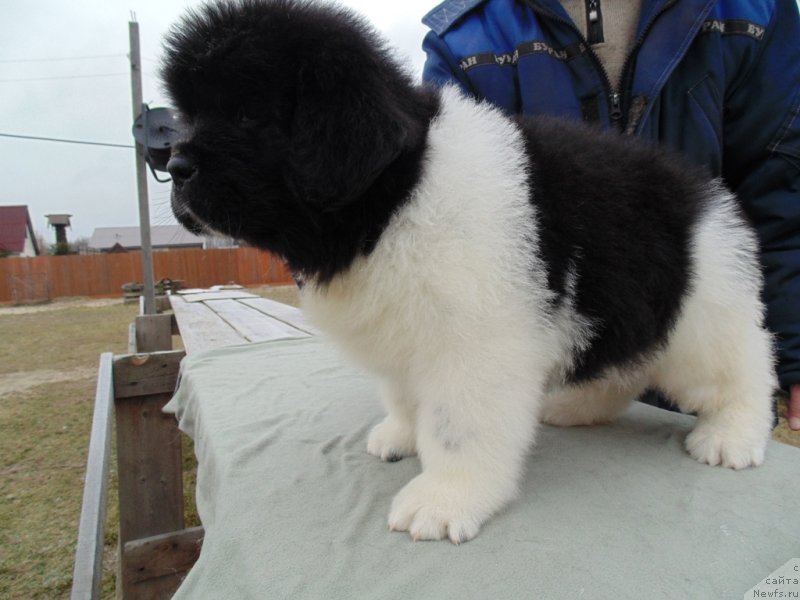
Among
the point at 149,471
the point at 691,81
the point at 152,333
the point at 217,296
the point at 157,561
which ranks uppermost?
the point at 691,81

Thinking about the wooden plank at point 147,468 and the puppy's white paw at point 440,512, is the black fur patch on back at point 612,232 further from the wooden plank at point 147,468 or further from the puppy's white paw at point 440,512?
the wooden plank at point 147,468

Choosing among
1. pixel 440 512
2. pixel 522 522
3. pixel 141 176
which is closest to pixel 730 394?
pixel 522 522

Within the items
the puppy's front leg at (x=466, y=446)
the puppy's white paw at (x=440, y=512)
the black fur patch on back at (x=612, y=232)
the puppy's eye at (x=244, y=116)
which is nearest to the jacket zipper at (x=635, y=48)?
the black fur patch on back at (x=612, y=232)

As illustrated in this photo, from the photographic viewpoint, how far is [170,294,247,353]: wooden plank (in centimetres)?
453

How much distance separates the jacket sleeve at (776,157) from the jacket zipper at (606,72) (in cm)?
52

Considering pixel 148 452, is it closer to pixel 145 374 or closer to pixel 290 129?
pixel 145 374

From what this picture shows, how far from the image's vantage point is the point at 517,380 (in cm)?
164

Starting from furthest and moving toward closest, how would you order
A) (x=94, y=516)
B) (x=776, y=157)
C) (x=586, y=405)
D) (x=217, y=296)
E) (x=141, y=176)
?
(x=217, y=296)
(x=141, y=176)
(x=776, y=157)
(x=586, y=405)
(x=94, y=516)

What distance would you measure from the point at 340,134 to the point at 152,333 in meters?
6.25

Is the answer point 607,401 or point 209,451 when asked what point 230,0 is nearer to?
point 209,451

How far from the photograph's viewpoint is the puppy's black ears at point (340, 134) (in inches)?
60.2

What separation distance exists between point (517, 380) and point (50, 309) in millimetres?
28177

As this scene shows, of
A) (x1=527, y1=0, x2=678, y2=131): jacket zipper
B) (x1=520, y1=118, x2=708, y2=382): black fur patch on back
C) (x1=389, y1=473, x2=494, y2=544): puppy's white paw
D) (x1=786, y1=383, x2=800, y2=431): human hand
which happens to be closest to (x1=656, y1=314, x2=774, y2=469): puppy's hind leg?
(x1=520, y1=118, x2=708, y2=382): black fur patch on back

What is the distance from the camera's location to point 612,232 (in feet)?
5.95
